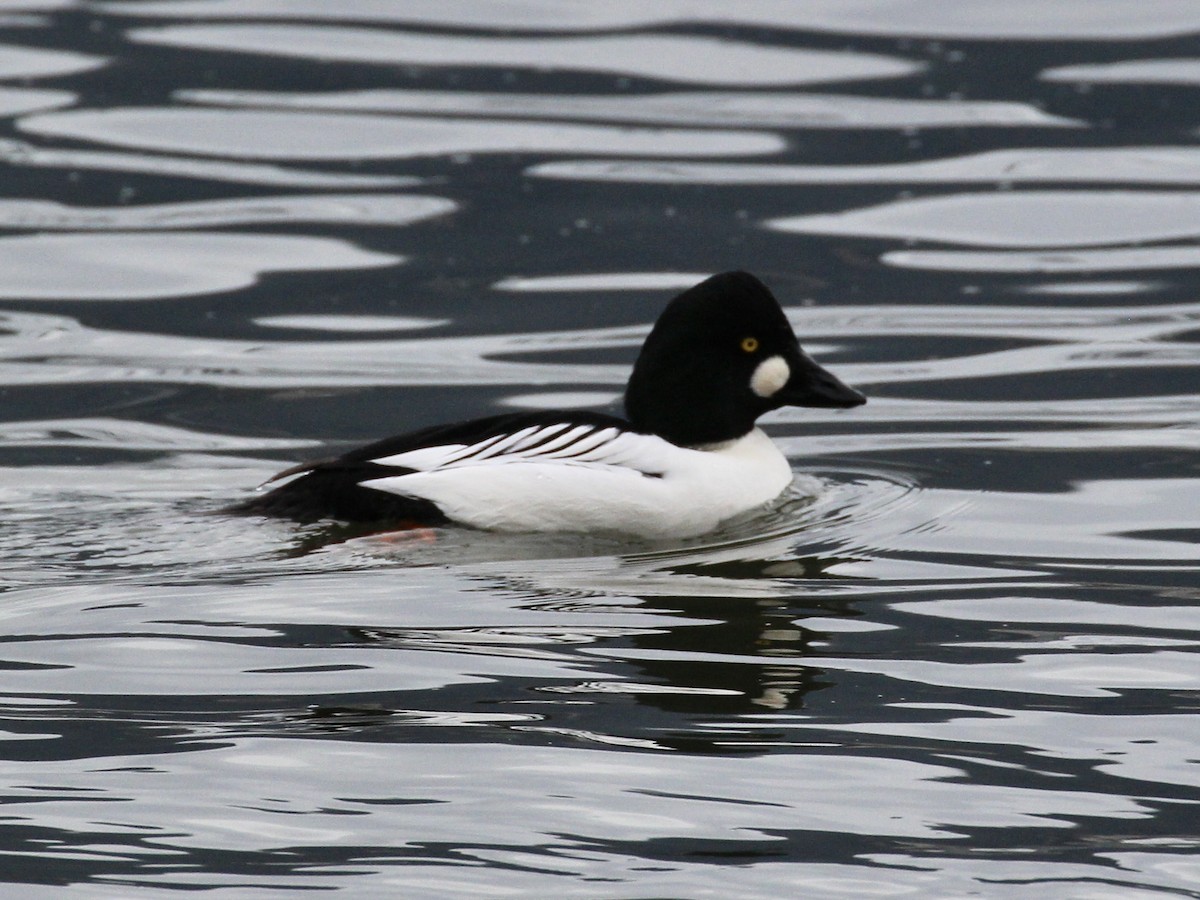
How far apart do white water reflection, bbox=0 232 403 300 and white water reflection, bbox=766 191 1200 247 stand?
2755 millimetres

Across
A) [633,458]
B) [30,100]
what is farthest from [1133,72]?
A: [633,458]

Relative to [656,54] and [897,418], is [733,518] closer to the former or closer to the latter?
[897,418]

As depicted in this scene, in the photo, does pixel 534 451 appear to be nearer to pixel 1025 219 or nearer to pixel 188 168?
pixel 1025 219

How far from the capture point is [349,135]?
1511 centimetres

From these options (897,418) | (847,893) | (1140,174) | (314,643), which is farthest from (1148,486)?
(1140,174)

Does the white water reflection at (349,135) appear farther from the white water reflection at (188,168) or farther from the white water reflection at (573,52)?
the white water reflection at (573,52)

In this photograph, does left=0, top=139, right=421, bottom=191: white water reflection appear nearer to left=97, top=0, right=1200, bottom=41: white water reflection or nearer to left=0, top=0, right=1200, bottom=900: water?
left=0, top=0, right=1200, bottom=900: water

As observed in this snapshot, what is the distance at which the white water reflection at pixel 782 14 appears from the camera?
17.0 meters

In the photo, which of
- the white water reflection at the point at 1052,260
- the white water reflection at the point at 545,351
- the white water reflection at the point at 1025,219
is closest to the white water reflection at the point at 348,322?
→ the white water reflection at the point at 545,351

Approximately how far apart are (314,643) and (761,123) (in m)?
9.80

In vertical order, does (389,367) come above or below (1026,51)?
below

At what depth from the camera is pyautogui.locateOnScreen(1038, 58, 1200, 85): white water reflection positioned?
52.2ft

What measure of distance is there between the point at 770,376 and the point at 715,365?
23 cm

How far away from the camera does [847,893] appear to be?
4520mm
